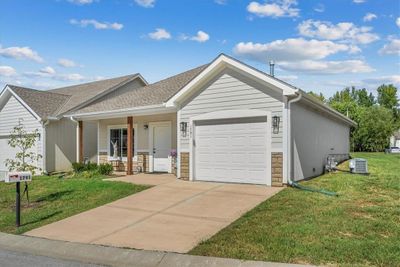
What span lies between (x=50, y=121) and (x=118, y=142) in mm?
3956

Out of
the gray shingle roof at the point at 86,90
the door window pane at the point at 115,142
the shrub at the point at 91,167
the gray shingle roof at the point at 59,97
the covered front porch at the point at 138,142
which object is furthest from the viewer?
the gray shingle roof at the point at 86,90

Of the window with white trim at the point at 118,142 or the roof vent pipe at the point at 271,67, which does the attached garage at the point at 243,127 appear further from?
the window with white trim at the point at 118,142

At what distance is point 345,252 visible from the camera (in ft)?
16.4

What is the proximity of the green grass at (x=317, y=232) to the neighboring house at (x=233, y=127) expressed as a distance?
203cm

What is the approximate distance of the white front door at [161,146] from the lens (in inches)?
598

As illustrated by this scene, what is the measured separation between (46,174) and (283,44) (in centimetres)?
1371

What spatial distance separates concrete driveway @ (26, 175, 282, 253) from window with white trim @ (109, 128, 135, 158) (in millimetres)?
6304

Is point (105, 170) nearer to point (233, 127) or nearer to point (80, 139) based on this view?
point (80, 139)

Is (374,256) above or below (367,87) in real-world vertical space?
below

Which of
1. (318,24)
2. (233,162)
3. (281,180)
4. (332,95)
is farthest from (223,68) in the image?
(332,95)

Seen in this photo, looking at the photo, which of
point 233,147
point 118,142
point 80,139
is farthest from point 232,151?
point 80,139

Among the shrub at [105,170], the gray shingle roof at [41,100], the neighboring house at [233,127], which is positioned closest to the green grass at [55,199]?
the shrub at [105,170]

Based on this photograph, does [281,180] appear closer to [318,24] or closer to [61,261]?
[61,261]

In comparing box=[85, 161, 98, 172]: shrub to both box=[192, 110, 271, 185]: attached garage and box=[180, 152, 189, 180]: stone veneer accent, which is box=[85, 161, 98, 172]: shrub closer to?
box=[180, 152, 189, 180]: stone veneer accent
